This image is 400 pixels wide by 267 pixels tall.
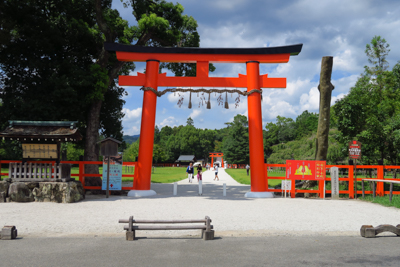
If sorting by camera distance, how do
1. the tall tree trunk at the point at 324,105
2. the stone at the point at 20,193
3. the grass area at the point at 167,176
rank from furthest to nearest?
the grass area at the point at 167,176, the tall tree trunk at the point at 324,105, the stone at the point at 20,193

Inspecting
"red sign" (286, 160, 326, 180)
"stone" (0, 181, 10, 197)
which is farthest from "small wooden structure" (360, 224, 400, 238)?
"stone" (0, 181, 10, 197)

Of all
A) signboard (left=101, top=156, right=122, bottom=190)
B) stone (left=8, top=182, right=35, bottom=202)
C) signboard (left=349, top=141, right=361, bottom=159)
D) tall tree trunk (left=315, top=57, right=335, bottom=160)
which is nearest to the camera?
stone (left=8, top=182, right=35, bottom=202)

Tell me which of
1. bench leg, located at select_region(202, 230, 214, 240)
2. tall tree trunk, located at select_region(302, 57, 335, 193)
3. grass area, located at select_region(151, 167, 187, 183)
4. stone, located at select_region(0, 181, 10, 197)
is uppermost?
tall tree trunk, located at select_region(302, 57, 335, 193)

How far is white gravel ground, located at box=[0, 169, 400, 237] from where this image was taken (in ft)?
23.0

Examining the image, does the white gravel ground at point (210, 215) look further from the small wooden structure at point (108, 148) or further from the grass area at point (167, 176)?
the grass area at point (167, 176)

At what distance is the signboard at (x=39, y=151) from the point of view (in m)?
12.4

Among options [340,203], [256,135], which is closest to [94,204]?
[256,135]

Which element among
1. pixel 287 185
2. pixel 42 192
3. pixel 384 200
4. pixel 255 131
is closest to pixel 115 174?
pixel 42 192

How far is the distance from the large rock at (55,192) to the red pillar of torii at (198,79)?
307 centimetres

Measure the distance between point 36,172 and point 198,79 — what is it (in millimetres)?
8184

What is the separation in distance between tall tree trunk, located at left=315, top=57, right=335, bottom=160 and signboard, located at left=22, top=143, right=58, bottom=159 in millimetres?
12614

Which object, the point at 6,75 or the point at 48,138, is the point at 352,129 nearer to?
the point at 48,138

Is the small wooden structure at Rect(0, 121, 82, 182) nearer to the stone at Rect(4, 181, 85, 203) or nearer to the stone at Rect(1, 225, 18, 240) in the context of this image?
the stone at Rect(4, 181, 85, 203)

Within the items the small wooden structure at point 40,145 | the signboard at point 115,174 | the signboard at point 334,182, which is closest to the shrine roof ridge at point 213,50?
the small wooden structure at point 40,145
